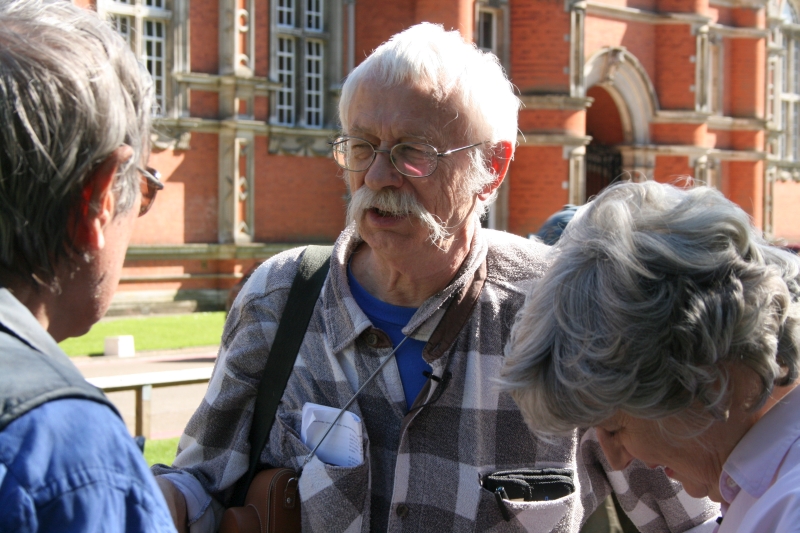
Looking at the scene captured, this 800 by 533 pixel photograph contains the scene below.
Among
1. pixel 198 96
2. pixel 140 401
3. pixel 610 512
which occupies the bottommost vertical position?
pixel 140 401

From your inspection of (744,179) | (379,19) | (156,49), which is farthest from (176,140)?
(744,179)

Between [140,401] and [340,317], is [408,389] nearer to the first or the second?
[340,317]

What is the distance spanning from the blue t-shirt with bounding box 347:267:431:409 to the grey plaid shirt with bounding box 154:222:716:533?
0.12ft

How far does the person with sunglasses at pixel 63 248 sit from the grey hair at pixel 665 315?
0.83 meters

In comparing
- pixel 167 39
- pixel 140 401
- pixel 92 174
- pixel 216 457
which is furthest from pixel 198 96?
pixel 92 174

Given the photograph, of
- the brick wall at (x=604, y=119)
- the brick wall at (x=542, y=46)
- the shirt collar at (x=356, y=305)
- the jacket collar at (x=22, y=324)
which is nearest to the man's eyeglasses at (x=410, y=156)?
the shirt collar at (x=356, y=305)

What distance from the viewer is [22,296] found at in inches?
58.1

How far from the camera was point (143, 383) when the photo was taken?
6.49 m

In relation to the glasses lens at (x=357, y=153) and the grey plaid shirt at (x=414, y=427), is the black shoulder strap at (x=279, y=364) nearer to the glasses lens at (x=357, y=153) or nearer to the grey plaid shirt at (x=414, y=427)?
the grey plaid shirt at (x=414, y=427)

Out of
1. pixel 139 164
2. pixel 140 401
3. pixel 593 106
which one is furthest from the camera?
pixel 593 106

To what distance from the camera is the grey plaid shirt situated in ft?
8.00

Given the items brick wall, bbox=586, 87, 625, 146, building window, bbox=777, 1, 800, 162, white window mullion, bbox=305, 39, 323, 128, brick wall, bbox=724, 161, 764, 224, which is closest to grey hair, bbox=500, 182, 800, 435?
white window mullion, bbox=305, 39, 323, 128

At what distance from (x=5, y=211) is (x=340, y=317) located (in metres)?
1.36

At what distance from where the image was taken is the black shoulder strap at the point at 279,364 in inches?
104
